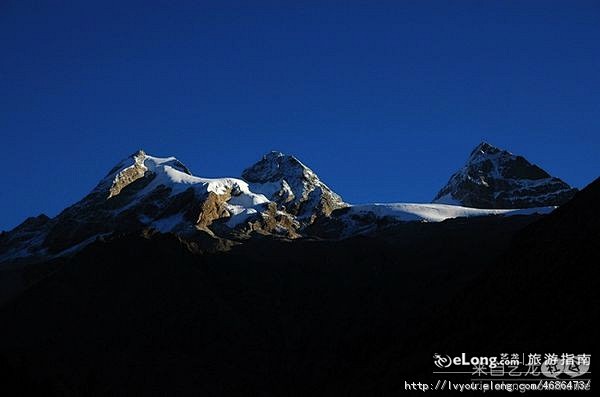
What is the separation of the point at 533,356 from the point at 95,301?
10906 cm

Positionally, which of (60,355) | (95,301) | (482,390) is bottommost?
(482,390)

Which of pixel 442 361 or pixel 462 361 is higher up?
pixel 442 361

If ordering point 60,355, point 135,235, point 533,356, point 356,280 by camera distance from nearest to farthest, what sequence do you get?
1. point 533,356
2. point 60,355
3. point 356,280
4. point 135,235

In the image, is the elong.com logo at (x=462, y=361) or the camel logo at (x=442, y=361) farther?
the camel logo at (x=442, y=361)

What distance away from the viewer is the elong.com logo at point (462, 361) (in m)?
71.1

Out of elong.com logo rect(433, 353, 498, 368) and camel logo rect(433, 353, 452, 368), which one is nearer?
elong.com logo rect(433, 353, 498, 368)

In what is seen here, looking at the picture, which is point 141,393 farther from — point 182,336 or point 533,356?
point 533,356

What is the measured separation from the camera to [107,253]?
591ft

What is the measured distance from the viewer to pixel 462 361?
7538 centimetres

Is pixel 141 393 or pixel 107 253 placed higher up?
pixel 107 253

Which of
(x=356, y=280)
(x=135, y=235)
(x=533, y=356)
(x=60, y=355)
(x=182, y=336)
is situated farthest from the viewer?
(x=135, y=235)

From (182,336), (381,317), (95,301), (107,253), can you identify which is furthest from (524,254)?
(107,253)

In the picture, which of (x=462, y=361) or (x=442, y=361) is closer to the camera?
(x=462, y=361)

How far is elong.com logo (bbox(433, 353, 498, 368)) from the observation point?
233ft
